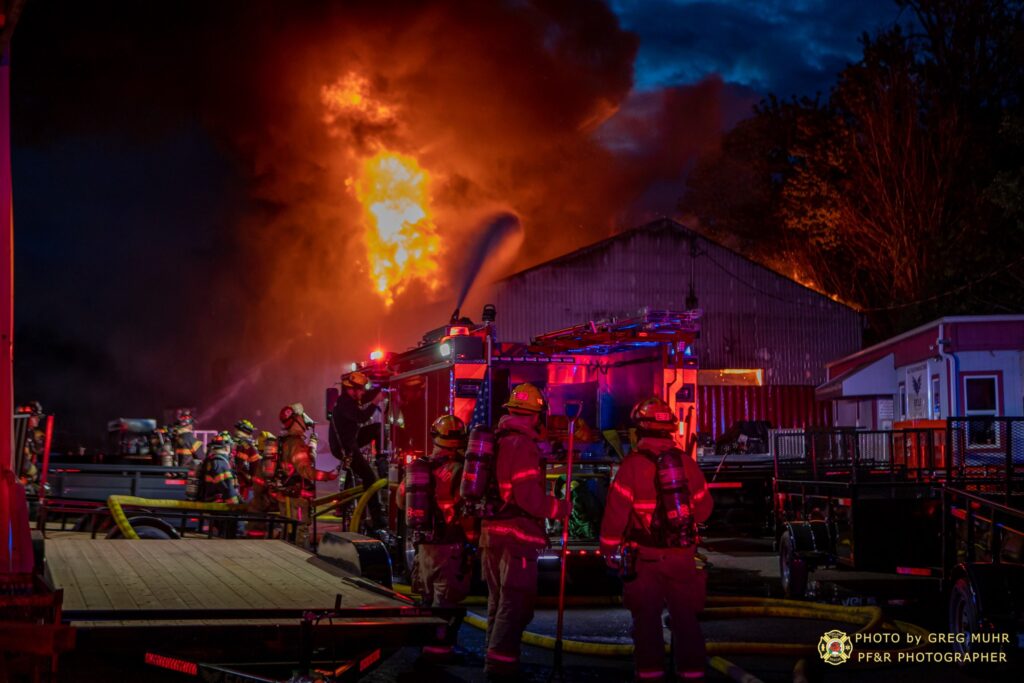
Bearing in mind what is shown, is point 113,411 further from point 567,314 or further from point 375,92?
point 567,314

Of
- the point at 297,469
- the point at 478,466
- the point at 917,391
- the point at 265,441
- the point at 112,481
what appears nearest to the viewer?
the point at 478,466

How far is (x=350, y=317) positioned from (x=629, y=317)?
19467mm

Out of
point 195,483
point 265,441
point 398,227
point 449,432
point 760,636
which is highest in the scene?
point 398,227

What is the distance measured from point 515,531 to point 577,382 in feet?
17.7

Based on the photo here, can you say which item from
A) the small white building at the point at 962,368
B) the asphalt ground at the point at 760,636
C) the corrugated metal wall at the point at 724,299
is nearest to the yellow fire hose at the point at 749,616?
the asphalt ground at the point at 760,636

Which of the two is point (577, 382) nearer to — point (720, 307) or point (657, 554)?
point (657, 554)

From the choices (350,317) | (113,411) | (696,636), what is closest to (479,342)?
(696,636)

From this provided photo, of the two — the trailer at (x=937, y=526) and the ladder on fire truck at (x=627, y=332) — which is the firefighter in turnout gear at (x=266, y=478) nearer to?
the ladder on fire truck at (x=627, y=332)

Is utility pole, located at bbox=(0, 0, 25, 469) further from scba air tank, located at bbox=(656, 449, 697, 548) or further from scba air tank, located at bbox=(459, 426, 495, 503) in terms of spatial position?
scba air tank, located at bbox=(656, 449, 697, 548)

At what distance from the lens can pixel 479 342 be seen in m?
11.5

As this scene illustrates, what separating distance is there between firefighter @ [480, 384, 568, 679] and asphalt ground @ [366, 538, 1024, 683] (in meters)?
0.47

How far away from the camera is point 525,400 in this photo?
7.12 metres

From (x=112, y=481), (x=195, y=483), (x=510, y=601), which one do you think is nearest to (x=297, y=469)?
(x=195, y=483)

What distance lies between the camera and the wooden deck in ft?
19.0
